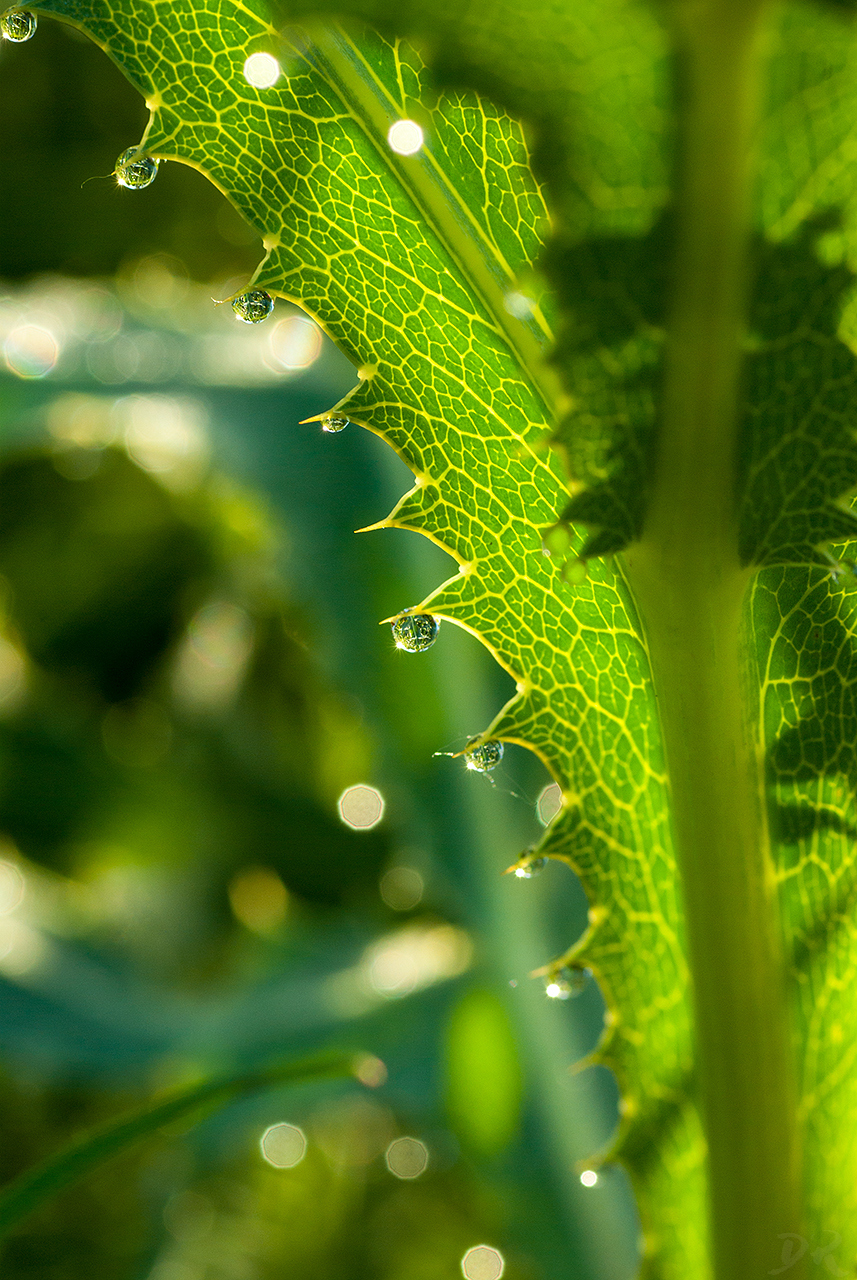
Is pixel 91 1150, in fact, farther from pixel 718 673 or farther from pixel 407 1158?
pixel 407 1158

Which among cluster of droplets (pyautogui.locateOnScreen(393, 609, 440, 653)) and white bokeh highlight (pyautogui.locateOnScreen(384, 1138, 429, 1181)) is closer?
cluster of droplets (pyautogui.locateOnScreen(393, 609, 440, 653))

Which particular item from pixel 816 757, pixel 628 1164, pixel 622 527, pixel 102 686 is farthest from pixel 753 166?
pixel 102 686

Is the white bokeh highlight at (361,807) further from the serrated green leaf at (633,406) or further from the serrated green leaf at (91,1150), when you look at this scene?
the serrated green leaf at (633,406)

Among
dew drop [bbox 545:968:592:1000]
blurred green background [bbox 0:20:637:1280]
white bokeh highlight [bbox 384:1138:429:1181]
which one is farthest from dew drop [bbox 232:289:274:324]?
white bokeh highlight [bbox 384:1138:429:1181]

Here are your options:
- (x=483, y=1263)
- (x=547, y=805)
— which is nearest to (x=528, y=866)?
(x=547, y=805)

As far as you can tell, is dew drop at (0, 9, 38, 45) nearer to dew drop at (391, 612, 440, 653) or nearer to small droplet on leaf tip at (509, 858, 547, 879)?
dew drop at (391, 612, 440, 653)

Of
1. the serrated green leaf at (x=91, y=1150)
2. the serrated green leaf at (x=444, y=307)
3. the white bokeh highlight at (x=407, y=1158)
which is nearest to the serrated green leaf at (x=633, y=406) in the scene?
the serrated green leaf at (x=444, y=307)

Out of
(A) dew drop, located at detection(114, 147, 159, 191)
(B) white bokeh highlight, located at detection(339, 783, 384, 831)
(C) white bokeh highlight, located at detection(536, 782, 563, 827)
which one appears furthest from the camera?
(B) white bokeh highlight, located at detection(339, 783, 384, 831)
